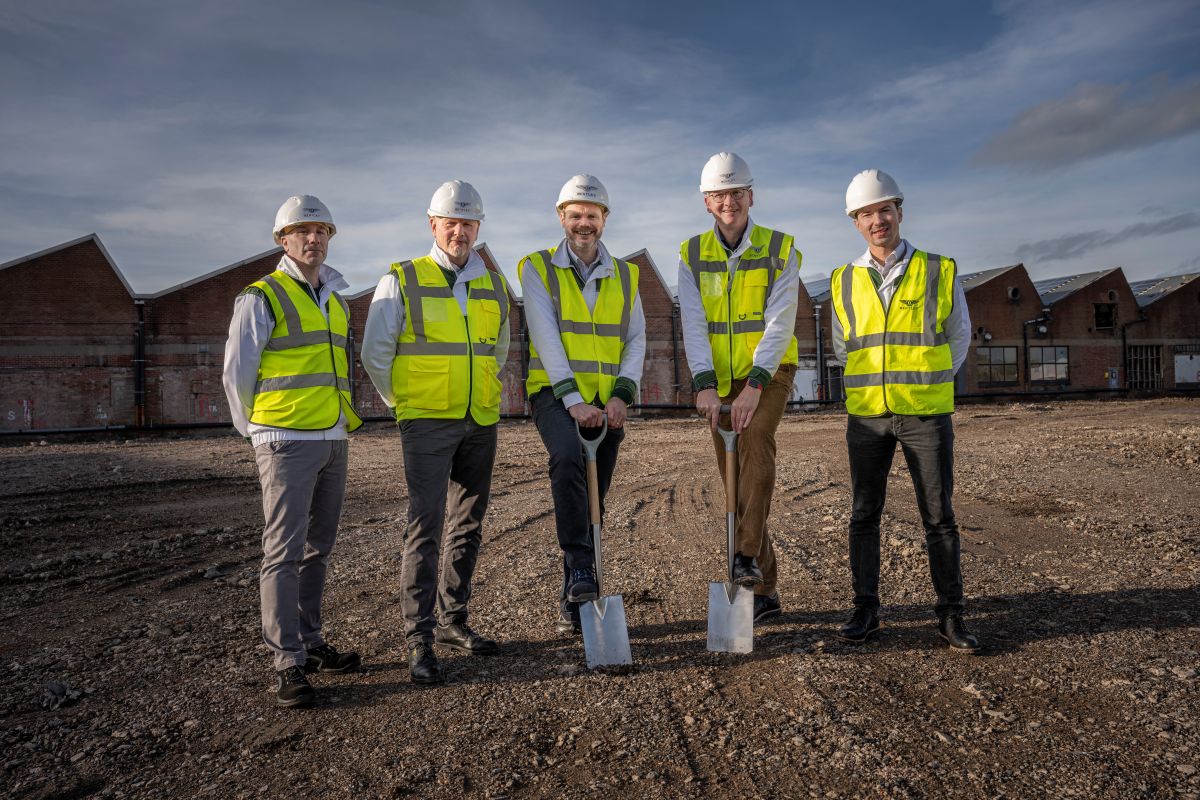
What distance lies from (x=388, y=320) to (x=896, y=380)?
2660 mm

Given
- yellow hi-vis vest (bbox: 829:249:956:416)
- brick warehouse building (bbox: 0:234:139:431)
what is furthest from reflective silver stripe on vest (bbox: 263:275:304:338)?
brick warehouse building (bbox: 0:234:139:431)

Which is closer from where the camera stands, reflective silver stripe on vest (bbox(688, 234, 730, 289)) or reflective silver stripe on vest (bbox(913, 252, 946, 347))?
reflective silver stripe on vest (bbox(913, 252, 946, 347))

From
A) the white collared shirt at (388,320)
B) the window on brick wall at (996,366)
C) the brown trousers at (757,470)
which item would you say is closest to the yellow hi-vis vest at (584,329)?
the white collared shirt at (388,320)

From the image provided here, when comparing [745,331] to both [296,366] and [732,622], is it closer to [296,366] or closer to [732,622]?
[732,622]

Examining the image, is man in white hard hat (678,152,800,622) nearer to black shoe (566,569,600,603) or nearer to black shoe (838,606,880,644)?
black shoe (838,606,880,644)

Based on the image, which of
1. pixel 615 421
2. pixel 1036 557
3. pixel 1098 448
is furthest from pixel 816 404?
pixel 615 421

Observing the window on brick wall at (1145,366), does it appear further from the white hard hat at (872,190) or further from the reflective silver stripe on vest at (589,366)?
the reflective silver stripe on vest at (589,366)

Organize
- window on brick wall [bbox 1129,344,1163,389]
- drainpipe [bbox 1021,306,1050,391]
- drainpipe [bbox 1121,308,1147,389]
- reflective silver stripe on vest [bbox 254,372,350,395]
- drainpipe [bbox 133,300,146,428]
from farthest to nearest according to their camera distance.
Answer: window on brick wall [bbox 1129,344,1163,389]
drainpipe [bbox 1121,308,1147,389]
drainpipe [bbox 1021,306,1050,391]
drainpipe [bbox 133,300,146,428]
reflective silver stripe on vest [bbox 254,372,350,395]

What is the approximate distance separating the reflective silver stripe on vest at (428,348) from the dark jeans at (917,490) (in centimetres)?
220

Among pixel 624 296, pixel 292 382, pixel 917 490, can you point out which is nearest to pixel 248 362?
pixel 292 382

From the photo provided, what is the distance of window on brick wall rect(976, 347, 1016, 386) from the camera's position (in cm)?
3591

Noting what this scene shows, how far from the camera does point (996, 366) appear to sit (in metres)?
36.3

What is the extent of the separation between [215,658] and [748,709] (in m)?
2.87

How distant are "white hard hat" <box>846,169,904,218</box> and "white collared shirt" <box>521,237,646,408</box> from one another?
130 centimetres
